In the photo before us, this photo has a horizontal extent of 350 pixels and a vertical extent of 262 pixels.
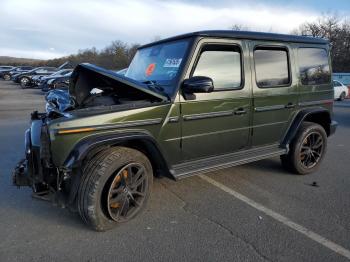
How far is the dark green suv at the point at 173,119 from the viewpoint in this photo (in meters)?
3.18

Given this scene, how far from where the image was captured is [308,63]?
16.6ft

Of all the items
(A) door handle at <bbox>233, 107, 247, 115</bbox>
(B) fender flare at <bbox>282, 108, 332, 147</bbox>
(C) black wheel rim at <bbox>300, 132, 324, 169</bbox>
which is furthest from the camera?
(C) black wheel rim at <bbox>300, 132, 324, 169</bbox>

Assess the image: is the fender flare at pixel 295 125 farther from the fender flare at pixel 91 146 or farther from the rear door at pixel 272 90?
the fender flare at pixel 91 146

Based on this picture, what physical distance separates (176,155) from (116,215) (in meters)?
0.95

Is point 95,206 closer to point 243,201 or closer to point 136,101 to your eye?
point 136,101

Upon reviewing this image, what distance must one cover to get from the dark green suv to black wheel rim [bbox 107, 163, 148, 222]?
1 centimetres

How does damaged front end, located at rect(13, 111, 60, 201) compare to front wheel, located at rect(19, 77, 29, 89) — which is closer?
damaged front end, located at rect(13, 111, 60, 201)

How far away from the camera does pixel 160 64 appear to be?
13.8 ft

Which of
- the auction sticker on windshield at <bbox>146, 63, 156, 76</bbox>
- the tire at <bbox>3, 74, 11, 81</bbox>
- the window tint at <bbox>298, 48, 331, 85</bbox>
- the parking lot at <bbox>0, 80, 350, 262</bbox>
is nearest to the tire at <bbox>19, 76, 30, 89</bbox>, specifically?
the tire at <bbox>3, 74, 11, 81</bbox>

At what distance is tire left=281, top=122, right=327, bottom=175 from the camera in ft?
16.4

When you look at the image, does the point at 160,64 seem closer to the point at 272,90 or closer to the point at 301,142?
the point at 272,90

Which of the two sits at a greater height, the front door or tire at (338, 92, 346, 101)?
the front door

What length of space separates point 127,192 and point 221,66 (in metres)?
1.89

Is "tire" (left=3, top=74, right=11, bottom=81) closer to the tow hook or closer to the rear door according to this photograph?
the tow hook
